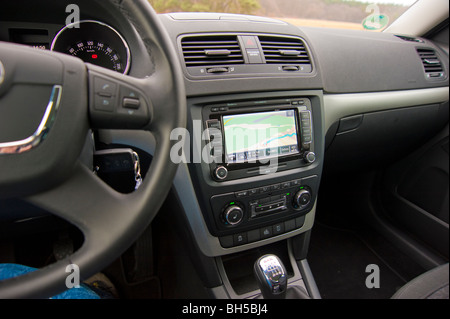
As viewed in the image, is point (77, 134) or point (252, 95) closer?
point (77, 134)

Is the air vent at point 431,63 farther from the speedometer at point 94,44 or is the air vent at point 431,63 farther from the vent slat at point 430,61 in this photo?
the speedometer at point 94,44

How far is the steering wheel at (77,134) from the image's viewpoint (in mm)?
535

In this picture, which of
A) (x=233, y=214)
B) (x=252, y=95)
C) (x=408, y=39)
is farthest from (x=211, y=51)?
(x=408, y=39)

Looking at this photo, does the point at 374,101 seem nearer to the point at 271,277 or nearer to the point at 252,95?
the point at 252,95

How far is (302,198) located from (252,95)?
43 cm

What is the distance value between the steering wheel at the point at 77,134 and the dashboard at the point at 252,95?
94 millimetres

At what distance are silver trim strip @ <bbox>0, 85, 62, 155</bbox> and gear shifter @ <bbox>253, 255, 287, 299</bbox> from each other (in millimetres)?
708

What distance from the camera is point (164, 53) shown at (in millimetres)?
617

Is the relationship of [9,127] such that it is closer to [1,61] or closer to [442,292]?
[1,61]

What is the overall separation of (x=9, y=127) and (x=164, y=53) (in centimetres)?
30

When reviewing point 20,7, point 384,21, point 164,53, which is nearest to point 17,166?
point 164,53

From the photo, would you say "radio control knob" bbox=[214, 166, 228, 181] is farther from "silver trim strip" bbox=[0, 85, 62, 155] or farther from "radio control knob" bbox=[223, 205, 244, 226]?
"silver trim strip" bbox=[0, 85, 62, 155]

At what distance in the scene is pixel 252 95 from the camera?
3.20 ft

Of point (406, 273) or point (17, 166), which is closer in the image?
point (17, 166)
